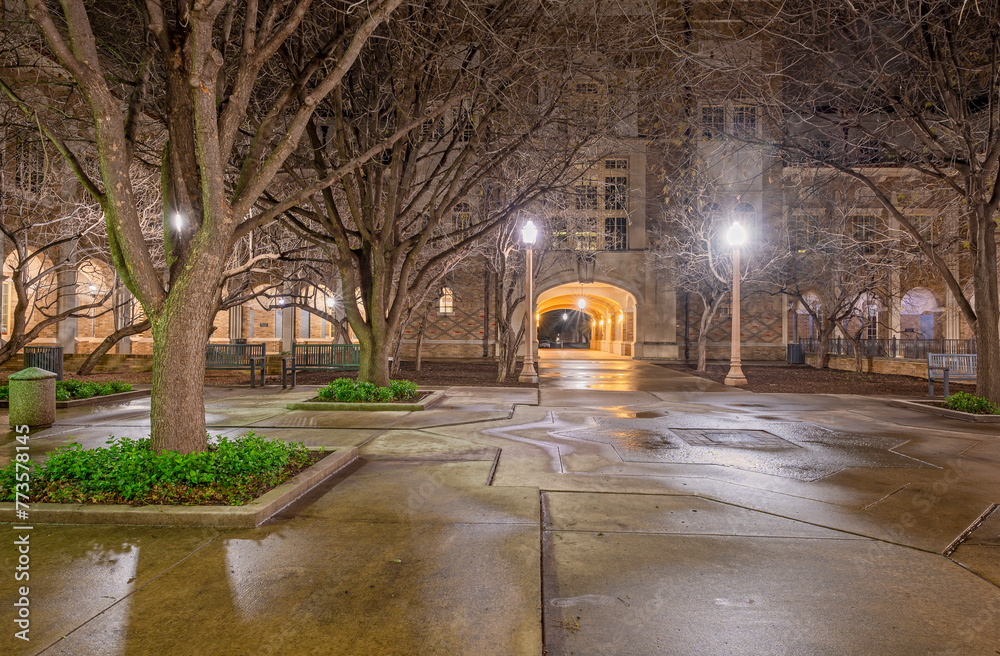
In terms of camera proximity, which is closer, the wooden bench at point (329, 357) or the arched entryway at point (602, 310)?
the wooden bench at point (329, 357)

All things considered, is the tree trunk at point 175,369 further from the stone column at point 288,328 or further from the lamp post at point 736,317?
the stone column at point 288,328

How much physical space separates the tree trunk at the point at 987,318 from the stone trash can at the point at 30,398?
16742 mm

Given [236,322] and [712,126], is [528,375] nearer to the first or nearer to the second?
[712,126]

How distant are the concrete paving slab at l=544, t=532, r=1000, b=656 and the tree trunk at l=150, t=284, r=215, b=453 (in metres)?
3.77

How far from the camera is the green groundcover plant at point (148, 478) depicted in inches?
167

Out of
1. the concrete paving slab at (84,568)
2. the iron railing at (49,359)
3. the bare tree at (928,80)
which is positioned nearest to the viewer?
the concrete paving slab at (84,568)

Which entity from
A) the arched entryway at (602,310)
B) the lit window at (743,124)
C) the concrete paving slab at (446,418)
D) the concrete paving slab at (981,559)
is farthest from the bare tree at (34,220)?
the arched entryway at (602,310)

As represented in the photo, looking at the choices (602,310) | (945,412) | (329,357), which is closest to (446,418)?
(329,357)

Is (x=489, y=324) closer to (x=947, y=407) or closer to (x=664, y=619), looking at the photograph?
(x=947, y=407)

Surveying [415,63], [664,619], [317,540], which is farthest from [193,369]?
[415,63]

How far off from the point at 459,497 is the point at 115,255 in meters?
4.22

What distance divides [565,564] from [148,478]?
364cm

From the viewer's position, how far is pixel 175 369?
4945 mm

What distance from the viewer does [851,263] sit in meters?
19.1
